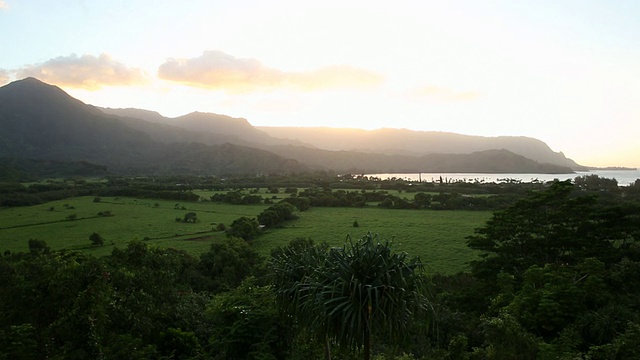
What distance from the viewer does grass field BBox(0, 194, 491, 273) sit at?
45375 millimetres

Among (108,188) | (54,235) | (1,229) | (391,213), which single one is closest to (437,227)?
(391,213)

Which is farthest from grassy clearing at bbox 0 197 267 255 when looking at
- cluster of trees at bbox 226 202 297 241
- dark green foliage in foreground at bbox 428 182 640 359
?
dark green foliage in foreground at bbox 428 182 640 359

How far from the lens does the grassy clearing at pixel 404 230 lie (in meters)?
42.2

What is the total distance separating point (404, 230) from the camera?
54.5m

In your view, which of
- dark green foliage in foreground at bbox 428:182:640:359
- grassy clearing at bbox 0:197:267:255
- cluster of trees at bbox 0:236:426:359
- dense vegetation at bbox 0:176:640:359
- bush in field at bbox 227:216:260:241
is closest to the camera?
cluster of trees at bbox 0:236:426:359

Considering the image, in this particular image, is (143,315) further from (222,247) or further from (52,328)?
(222,247)

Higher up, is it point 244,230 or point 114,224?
point 244,230

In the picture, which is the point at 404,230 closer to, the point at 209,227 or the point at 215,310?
the point at 209,227

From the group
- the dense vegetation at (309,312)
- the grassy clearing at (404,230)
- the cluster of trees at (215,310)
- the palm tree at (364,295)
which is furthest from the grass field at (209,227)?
the palm tree at (364,295)

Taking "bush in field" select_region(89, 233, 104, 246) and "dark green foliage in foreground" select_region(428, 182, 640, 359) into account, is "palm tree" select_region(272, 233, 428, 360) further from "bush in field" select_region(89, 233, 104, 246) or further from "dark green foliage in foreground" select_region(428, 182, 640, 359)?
"bush in field" select_region(89, 233, 104, 246)

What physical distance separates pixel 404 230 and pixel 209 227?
29183mm

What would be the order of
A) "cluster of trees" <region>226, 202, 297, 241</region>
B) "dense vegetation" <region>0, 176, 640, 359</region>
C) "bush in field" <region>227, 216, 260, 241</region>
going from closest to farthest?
"dense vegetation" <region>0, 176, 640, 359</region>, "bush in field" <region>227, 216, 260, 241</region>, "cluster of trees" <region>226, 202, 297, 241</region>

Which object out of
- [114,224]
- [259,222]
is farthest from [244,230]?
[114,224]

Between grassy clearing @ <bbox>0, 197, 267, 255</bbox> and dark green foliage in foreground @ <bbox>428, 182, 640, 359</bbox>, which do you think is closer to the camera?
dark green foliage in foreground @ <bbox>428, 182, 640, 359</bbox>
